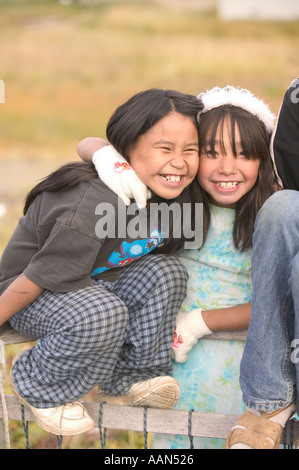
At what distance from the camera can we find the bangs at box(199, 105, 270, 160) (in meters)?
A: 1.85

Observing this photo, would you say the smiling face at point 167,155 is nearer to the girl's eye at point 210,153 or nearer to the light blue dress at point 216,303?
the girl's eye at point 210,153

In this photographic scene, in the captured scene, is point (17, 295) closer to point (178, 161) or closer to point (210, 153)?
point (178, 161)

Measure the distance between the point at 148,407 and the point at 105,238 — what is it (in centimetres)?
49

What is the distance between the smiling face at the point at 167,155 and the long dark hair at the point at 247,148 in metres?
0.07

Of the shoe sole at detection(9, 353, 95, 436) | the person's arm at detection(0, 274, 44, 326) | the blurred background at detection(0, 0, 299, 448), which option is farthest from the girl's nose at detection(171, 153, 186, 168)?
the blurred background at detection(0, 0, 299, 448)

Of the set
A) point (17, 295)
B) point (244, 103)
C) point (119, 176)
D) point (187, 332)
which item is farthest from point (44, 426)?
point (244, 103)

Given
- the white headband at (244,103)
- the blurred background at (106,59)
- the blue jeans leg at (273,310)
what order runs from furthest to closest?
the blurred background at (106,59) < the white headband at (244,103) < the blue jeans leg at (273,310)

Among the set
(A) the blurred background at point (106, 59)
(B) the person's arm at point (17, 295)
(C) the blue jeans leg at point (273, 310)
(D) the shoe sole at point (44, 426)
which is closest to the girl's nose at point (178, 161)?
(C) the blue jeans leg at point (273, 310)

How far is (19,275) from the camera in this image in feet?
5.93

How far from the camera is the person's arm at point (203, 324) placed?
1.85m

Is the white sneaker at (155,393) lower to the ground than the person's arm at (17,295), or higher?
lower

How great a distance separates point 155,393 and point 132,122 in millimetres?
745

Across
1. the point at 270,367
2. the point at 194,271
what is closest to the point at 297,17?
the point at 194,271

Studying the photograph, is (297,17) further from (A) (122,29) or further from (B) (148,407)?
(B) (148,407)
